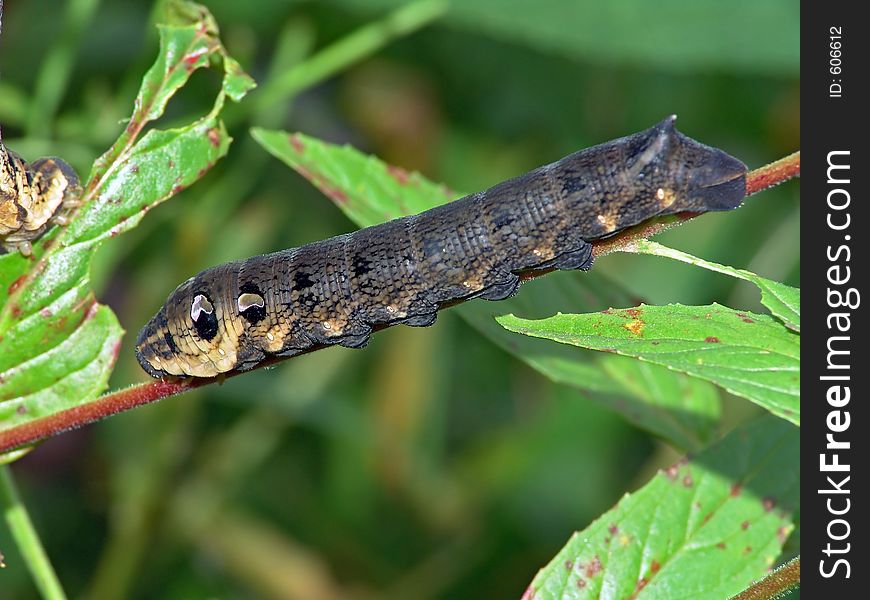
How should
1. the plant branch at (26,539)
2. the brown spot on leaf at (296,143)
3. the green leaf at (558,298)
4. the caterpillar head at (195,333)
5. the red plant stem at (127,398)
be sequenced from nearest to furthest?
1. the red plant stem at (127,398)
2. the plant branch at (26,539)
3. the caterpillar head at (195,333)
4. the green leaf at (558,298)
5. the brown spot on leaf at (296,143)

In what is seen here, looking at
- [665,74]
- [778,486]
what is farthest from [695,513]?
[665,74]

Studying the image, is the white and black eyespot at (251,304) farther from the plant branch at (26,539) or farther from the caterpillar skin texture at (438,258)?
the plant branch at (26,539)

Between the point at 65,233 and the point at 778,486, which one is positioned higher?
the point at 65,233

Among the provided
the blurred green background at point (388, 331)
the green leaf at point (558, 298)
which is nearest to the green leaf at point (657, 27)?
the blurred green background at point (388, 331)

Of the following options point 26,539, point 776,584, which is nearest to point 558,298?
point 776,584

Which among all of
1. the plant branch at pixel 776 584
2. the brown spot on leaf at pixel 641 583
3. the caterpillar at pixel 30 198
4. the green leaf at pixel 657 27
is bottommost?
the brown spot on leaf at pixel 641 583

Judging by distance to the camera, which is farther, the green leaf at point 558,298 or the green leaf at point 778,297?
the green leaf at point 558,298
